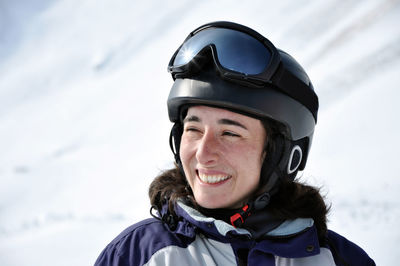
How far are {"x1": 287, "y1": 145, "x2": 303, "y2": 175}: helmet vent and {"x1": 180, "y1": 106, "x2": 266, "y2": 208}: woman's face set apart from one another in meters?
0.23

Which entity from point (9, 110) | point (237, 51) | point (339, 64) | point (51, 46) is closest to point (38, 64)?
point (51, 46)

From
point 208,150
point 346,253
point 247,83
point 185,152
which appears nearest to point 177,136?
point 185,152

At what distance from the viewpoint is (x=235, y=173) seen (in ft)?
7.15

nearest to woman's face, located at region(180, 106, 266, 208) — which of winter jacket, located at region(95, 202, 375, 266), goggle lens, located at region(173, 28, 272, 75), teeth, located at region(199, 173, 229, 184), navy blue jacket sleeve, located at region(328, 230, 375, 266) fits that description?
teeth, located at region(199, 173, 229, 184)

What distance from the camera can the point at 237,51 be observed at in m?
2.27

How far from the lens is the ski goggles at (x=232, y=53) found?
2.20m

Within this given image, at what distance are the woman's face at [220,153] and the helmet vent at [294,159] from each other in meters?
0.23

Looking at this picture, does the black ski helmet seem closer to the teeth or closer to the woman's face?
the woman's face

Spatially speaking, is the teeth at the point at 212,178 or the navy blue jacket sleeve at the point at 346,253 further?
the navy blue jacket sleeve at the point at 346,253

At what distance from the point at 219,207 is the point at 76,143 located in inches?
343

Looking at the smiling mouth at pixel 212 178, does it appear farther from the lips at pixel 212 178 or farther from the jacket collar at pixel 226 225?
the jacket collar at pixel 226 225

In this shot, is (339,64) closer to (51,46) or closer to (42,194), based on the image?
(42,194)

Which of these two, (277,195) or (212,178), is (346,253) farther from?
(212,178)

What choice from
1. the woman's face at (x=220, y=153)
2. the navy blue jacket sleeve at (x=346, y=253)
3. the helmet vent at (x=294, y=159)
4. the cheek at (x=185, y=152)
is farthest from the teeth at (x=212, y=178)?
the navy blue jacket sleeve at (x=346, y=253)
